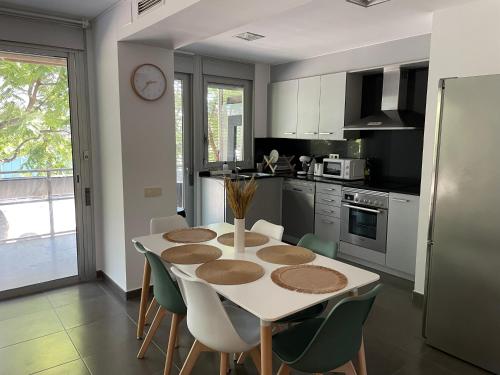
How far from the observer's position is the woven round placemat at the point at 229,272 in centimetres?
190

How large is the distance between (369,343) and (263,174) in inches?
108

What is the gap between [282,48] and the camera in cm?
436

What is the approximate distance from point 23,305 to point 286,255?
2470 millimetres

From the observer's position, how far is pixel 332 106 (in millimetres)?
4598

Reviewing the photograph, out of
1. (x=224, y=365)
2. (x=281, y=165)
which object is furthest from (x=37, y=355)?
(x=281, y=165)

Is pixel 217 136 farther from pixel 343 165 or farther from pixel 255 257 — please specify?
pixel 255 257

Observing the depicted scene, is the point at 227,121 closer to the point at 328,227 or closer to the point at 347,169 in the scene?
the point at 347,169

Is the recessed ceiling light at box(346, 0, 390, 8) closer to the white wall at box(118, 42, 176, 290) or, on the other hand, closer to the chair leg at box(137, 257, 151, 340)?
the white wall at box(118, 42, 176, 290)

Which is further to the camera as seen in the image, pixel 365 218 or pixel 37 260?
pixel 365 218

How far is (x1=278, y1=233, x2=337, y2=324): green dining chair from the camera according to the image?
2209 millimetres

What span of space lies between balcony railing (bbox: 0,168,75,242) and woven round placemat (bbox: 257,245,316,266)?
2282 mm

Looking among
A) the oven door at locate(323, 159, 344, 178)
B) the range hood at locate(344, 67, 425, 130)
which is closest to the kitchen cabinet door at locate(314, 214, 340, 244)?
the oven door at locate(323, 159, 344, 178)

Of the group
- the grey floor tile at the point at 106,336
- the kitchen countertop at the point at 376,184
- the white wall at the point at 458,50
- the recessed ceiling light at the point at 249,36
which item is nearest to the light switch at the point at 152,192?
the grey floor tile at the point at 106,336

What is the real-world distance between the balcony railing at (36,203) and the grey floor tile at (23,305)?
562 mm
